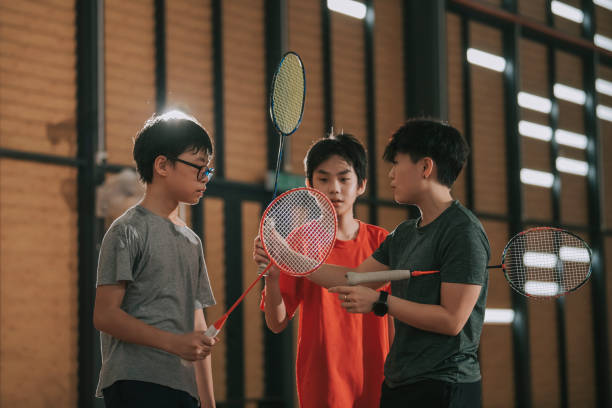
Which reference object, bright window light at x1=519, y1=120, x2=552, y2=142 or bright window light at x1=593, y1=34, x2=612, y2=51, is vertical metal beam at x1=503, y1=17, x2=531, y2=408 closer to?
bright window light at x1=519, y1=120, x2=552, y2=142

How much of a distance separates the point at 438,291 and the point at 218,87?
4.65 metres

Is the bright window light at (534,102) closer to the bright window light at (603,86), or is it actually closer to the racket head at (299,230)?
the bright window light at (603,86)

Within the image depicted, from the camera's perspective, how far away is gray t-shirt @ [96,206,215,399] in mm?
2230

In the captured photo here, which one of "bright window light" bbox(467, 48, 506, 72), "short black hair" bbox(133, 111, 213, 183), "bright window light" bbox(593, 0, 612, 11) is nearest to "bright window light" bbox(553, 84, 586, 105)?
"bright window light" bbox(467, 48, 506, 72)

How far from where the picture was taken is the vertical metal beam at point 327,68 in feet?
25.2

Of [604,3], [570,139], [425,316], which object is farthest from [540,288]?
[604,3]

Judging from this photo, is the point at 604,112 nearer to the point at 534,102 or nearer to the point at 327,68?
the point at 534,102

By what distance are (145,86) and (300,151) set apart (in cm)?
183

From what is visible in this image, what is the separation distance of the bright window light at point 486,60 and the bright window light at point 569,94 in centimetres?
115

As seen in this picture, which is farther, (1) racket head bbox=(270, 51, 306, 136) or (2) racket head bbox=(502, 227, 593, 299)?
(1) racket head bbox=(270, 51, 306, 136)

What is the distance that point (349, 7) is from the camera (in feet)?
26.2

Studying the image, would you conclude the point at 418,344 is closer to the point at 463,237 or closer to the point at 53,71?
the point at 463,237

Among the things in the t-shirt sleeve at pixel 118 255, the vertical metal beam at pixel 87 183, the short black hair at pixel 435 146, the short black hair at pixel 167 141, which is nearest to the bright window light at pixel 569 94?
the vertical metal beam at pixel 87 183

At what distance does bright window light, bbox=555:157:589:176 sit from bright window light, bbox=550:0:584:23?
6.98 feet
